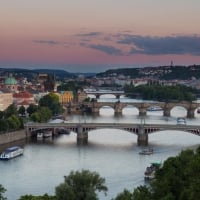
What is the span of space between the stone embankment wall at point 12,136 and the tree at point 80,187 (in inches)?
399

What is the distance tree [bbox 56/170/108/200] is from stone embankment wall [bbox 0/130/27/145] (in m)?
10.1

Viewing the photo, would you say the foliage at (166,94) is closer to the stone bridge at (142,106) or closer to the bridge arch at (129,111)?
the bridge arch at (129,111)

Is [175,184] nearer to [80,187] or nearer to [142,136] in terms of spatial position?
[80,187]

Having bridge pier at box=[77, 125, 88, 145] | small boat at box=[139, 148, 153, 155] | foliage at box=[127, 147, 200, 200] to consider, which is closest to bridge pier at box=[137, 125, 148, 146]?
bridge pier at box=[77, 125, 88, 145]

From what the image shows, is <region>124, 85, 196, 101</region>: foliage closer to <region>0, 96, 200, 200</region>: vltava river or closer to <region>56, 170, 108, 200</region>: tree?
<region>0, 96, 200, 200</region>: vltava river

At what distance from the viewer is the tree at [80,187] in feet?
34.5

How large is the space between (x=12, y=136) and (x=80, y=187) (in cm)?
1113

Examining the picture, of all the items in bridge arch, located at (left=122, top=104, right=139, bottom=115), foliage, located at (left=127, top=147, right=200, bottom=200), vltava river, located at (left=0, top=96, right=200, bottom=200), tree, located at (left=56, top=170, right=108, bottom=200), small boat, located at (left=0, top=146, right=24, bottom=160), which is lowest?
bridge arch, located at (left=122, top=104, right=139, bottom=115)

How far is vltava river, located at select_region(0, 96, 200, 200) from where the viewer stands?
48.2ft

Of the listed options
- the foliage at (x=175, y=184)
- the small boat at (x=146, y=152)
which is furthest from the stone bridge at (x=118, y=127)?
the foliage at (x=175, y=184)

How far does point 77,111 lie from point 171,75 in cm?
4817

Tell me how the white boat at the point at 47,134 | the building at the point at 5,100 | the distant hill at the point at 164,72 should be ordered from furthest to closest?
1. the distant hill at the point at 164,72
2. the building at the point at 5,100
3. the white boat at the point at 47,134

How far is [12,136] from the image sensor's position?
2167 cm

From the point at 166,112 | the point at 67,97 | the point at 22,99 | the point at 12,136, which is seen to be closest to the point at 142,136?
the point at 12,136
